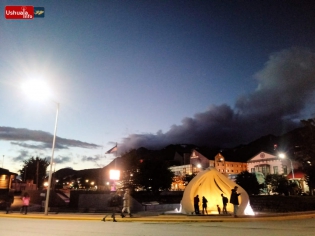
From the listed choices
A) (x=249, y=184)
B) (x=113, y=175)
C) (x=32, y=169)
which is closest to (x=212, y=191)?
(x=113, y=175)

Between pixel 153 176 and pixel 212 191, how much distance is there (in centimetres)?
2828

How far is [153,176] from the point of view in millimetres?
53750

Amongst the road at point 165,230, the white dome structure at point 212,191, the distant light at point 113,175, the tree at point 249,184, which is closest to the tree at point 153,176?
the tree at point 249,184

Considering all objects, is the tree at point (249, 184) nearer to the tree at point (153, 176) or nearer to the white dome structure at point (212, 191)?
the tree at point (153, 176)

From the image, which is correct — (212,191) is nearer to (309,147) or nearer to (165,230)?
(165,230)

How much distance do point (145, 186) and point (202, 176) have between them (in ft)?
103

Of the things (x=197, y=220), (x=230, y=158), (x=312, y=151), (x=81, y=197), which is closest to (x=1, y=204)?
(x=81, y=197)

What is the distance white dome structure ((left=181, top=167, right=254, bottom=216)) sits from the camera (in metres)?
21.4

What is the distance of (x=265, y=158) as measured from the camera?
6750 cm

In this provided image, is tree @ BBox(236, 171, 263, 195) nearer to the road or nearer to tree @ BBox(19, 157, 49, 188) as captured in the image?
the road

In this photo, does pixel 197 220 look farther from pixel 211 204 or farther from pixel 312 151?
pixel 312 151

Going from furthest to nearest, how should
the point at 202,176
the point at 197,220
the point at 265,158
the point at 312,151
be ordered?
the point at 265,158 < the point at 312,151 < the point at 202,176 < the point at 197,220

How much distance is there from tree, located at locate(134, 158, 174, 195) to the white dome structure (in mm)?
27148

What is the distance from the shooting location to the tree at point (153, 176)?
52.5 m
